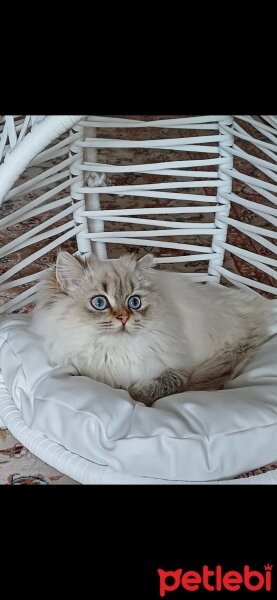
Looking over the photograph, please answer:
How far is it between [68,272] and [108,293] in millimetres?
110

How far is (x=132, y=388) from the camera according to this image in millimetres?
1733

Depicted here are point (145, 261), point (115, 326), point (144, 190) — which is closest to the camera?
point (115, 326)

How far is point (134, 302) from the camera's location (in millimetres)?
1688

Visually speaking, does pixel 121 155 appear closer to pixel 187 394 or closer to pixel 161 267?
pixel 161 267

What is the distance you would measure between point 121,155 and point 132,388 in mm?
2360

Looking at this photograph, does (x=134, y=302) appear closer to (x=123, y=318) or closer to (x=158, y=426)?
(x=123, y=318)

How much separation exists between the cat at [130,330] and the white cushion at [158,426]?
83 mm
